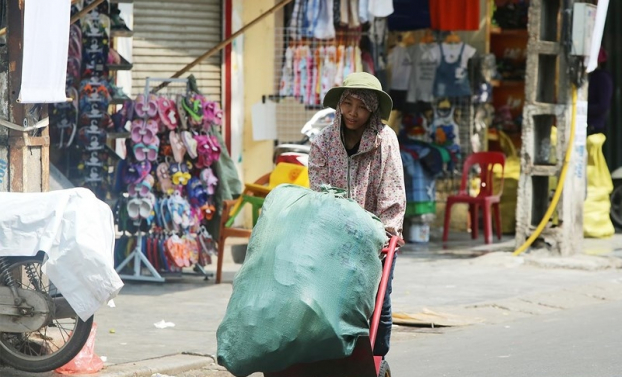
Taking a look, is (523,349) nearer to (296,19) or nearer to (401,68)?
(296,19)

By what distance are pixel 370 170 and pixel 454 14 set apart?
923cm

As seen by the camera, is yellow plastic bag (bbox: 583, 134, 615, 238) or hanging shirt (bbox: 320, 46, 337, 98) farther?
yellow plastic bag (bbox: 583, 134, 615, 238)

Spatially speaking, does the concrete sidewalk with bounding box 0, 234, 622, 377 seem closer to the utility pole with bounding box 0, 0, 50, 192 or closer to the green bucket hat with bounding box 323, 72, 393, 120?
the utility pole with bounding box 0, 0, 50, 192

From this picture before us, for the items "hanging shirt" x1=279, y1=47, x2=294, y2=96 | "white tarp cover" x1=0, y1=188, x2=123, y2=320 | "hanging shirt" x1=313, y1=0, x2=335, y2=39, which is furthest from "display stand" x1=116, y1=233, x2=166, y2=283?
"hanging shirt" x1=313, y1=0, x2=335, y2=39

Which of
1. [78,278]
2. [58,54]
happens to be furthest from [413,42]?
[78,278]

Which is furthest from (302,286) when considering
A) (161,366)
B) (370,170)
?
(161,366)

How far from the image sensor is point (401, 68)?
15.4m

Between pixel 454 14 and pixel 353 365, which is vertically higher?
pixel 454 14

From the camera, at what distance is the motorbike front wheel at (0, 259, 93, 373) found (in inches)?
281

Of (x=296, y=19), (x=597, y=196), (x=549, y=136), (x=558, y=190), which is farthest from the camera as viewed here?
(x=597, y=196)

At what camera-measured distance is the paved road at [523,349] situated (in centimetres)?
754

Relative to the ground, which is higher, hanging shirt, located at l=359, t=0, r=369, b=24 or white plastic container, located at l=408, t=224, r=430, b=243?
hanging shirt, located at l=359, t=0, r=369, b=24

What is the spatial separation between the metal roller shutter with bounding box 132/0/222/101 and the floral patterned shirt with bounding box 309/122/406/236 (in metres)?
7.28

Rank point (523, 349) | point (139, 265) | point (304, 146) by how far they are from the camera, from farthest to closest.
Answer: point (304, 146) < point (139, 265) < point (523, 349)
